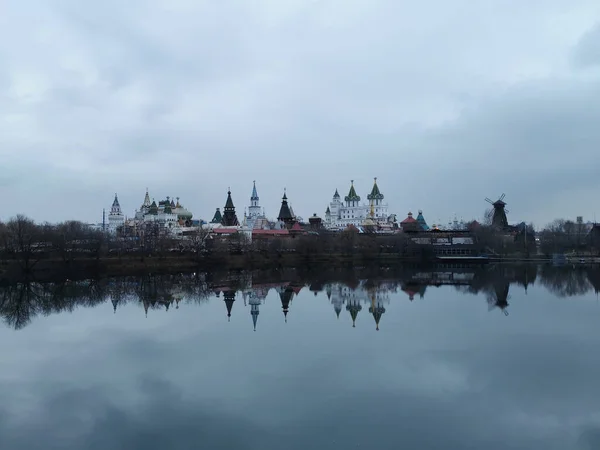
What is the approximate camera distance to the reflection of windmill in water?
60.5 ft

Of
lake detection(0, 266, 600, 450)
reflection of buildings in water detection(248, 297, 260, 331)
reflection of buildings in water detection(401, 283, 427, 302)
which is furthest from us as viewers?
reflection of buildings in water detection(401, 283, 427, 302)

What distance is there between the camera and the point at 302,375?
984 cm

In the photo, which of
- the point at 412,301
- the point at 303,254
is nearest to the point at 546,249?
the point at 303,254

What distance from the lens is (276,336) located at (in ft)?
44.3

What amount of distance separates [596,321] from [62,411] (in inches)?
561

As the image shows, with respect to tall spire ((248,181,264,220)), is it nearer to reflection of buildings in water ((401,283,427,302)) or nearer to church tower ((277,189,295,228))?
church tower ((277,189,295,228))

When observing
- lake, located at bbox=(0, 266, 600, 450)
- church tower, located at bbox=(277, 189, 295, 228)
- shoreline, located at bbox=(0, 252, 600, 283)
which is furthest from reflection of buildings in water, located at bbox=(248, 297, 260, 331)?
church tower, located at bbox=(277, 189, 295, 228)

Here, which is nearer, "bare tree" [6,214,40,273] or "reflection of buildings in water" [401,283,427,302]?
"reflection of buildings in water" [401,283,427,302]

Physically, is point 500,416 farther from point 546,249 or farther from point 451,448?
point 546,249

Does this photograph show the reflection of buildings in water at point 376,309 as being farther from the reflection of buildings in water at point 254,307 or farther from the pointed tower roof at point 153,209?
the pointed tower roof at point 153,209

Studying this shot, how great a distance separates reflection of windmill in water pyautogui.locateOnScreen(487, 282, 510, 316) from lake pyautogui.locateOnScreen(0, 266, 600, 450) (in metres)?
0.25

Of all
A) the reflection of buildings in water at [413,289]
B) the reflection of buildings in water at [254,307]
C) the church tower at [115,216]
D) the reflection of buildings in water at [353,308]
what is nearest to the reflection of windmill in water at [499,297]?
the reflection of buildings in water at [413,289]

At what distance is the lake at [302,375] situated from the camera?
23.9ft

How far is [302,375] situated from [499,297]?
13.7 m
